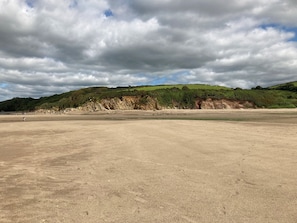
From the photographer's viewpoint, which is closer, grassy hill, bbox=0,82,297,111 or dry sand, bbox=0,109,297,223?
dry sand, bbox=0,109,297,223

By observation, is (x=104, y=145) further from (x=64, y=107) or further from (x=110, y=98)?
(x=64, y=107)

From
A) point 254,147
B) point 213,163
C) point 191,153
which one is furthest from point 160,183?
point 254,147

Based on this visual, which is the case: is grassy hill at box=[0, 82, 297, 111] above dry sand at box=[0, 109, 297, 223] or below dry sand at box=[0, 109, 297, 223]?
above

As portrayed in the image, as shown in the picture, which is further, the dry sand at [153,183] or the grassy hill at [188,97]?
the grassy hill at [188,97]

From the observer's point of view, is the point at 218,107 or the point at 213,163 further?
the point at 218,107

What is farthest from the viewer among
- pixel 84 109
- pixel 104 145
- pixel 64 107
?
pixel 64 107

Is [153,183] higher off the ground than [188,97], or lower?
lower

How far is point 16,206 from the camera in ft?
20.9

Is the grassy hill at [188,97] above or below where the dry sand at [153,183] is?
above

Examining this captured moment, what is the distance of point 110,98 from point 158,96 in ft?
39.3

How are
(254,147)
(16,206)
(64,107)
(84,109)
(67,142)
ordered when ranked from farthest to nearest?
(64,107) → (84,109) → (67,142) → (254,147) → (16,206)

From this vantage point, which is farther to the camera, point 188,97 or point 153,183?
point 188,97

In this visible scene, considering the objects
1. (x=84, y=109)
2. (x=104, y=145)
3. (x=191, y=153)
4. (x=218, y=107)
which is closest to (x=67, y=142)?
(x=104, y=145)

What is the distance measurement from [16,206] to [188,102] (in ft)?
242
